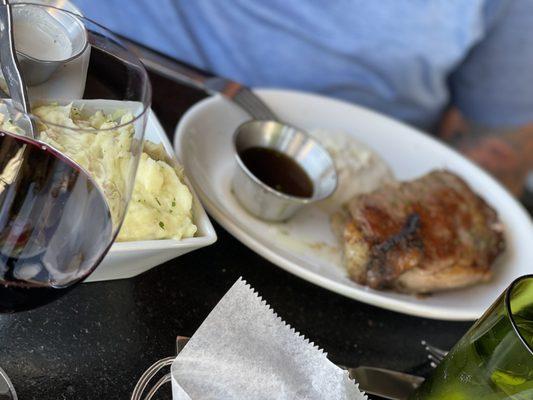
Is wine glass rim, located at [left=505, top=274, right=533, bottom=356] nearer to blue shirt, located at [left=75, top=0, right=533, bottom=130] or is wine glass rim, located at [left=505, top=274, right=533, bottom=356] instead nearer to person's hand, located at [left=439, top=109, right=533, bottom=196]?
blue shirt, located at [left=75, top=0, right=533, bottom=130]

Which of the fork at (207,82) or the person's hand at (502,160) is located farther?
the person's hand at (502,160)

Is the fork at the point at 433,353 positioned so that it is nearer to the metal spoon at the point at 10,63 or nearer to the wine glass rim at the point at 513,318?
the wine glass rim at the point at 513,318

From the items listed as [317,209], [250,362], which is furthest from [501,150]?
[250,362]

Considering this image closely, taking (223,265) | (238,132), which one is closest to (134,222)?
(223,265)

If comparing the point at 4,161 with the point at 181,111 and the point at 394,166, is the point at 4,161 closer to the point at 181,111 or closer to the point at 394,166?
the point at 181,111

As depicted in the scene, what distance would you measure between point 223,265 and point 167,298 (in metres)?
0.15

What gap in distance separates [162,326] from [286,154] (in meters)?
0.64

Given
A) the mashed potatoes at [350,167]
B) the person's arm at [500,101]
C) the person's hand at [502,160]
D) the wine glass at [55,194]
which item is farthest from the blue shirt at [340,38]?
the wine glass at [55,194]

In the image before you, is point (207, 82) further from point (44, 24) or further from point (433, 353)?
point (433, 353)

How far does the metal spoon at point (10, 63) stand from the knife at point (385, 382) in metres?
0.69

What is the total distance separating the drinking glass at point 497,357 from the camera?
0.92 metres

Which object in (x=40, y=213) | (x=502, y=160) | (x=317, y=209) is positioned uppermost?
(x=40, y=213)

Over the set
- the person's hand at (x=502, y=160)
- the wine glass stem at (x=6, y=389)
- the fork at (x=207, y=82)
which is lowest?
the person's hand at (x=502, y=160)

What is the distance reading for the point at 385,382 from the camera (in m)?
1.21
